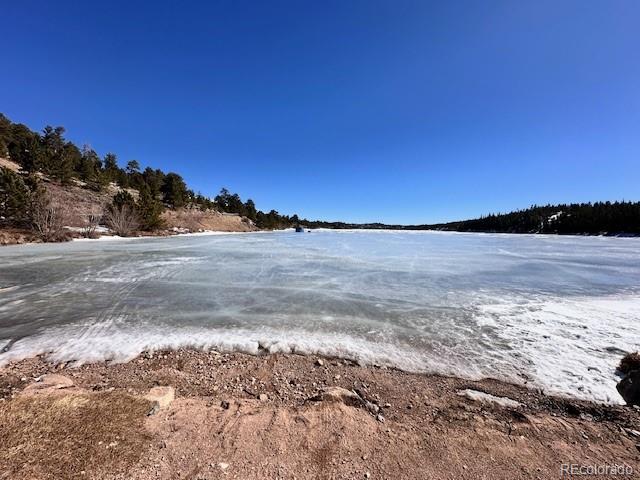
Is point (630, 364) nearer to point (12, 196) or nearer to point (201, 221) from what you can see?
point (12, 196)

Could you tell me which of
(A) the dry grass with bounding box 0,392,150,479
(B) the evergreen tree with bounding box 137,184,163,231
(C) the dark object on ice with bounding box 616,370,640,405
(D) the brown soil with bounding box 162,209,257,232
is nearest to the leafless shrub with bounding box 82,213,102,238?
(B) the evergreen tree with bounding box 137,184,163,231

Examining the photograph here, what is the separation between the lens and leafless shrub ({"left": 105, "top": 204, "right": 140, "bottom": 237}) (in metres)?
33.2

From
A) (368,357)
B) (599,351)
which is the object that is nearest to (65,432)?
(368,357)

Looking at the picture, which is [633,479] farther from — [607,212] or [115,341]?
[607,212]

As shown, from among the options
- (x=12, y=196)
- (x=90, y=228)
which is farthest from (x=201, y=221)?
(x=12, y=196)

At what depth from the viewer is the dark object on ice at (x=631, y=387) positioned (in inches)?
120

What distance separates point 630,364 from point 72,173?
186ft

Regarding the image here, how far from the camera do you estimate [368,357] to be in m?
4.17

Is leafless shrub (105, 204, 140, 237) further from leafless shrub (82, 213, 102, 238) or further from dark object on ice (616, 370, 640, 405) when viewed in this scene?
dark object on ice (616, 370, 640, 405)

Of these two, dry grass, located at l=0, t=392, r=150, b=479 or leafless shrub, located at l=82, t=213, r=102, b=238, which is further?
leafless shrub, located at l=82, t=213, r=102, b=238

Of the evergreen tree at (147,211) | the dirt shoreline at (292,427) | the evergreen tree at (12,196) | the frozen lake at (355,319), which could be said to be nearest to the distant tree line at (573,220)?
the frozen lake at (355,319)

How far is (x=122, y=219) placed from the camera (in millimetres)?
33281

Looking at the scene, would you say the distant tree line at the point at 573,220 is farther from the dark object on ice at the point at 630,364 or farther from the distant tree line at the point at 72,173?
the distant tree line at the point at 72,173

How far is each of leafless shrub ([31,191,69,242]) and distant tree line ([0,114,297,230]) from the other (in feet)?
2.96
